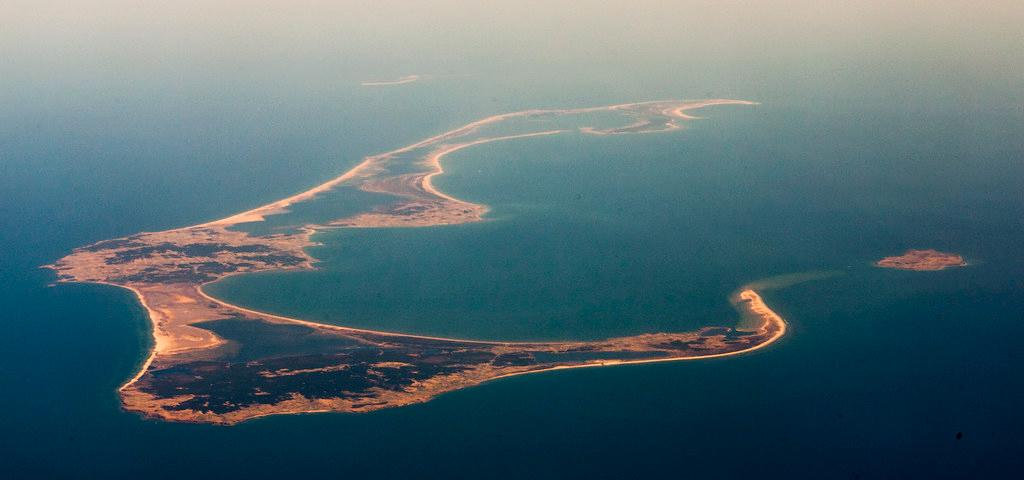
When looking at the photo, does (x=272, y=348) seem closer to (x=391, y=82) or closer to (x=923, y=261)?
→ (x=923, y=261)

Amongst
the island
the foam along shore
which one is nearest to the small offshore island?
the island

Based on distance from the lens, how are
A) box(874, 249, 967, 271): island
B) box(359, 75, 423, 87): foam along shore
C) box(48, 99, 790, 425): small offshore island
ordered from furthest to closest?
box(359, 75, 423, 87): foam along shore → box(874, 249, 967, 271): island → box(48, 99, 790, 425): small offshore island

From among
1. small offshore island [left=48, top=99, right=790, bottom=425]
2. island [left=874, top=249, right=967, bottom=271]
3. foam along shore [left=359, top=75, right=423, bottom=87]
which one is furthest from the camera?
foam along shore [left=359, top=75, right=423, bottom=87]

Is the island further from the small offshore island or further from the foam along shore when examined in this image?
the foam along shore

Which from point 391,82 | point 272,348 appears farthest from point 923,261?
point 391,82

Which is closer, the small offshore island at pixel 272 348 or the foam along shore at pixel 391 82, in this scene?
the small offshore island at pixel 272 348

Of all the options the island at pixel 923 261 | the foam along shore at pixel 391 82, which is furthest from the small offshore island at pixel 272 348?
the foam along shore at pixel 391 82

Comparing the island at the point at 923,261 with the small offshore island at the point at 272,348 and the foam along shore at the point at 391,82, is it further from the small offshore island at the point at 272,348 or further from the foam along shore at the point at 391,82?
the foam along shore at the point at 391,82
